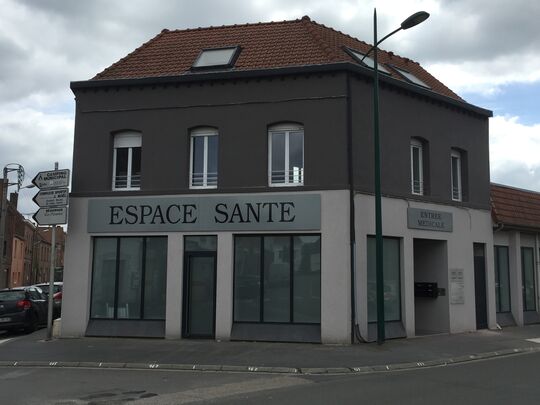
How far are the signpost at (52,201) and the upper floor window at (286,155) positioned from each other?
558cm

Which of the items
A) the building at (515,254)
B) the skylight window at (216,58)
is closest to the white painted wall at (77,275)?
the skylight window at (216,58)

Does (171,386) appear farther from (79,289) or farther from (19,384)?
(79,289)

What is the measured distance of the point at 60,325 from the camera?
53.4 ft

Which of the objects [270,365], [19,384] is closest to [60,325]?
[19,384]

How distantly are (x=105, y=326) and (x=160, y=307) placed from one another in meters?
1.62

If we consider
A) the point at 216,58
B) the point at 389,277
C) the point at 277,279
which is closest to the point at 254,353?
the point at 277,279

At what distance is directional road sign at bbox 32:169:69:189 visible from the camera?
15864 mm

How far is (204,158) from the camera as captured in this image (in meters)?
16.2

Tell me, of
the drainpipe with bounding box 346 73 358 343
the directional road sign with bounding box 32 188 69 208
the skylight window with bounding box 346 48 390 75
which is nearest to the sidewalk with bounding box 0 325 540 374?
the drainpipe with bounding box 346 73 358 343

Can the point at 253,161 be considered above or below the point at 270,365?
above

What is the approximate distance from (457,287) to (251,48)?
9.48m

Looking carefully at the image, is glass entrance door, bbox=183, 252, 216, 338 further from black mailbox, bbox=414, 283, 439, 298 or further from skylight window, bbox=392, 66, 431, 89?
skylight window, bbox=392, 66, 431, 89

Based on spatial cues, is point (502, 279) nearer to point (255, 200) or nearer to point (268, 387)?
point (255, 200)

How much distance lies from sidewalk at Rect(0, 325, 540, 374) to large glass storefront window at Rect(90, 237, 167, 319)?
0.91 meters
